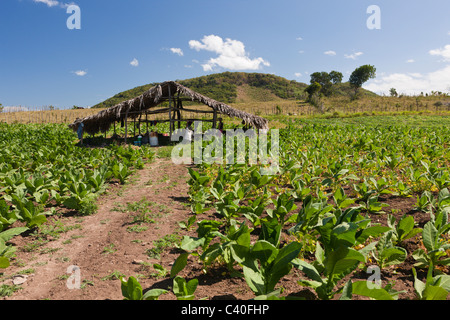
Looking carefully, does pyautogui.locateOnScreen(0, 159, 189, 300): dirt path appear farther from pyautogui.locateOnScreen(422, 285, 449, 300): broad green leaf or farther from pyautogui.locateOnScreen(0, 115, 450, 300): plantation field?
pyautogui.locateOnScreen(422, 285, 449, 300): broad green leaf

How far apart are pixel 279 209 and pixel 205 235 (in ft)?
3.74

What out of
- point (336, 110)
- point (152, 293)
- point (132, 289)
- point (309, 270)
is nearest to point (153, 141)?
point (132, 289)

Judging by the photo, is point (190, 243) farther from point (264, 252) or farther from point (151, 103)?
point (151, 103)

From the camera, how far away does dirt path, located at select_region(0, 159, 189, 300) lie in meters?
2.69

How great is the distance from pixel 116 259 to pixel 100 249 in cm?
47

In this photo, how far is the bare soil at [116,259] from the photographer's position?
8.48ft

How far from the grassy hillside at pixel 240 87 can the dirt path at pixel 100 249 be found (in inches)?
3810

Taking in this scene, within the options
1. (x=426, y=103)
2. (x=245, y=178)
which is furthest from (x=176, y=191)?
(x=426, y=103)

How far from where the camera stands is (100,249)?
3555mm

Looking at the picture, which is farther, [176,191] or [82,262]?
[176,191]

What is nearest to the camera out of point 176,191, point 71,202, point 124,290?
point 124,290

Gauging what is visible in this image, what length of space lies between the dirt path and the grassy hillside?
9679 centimetres
